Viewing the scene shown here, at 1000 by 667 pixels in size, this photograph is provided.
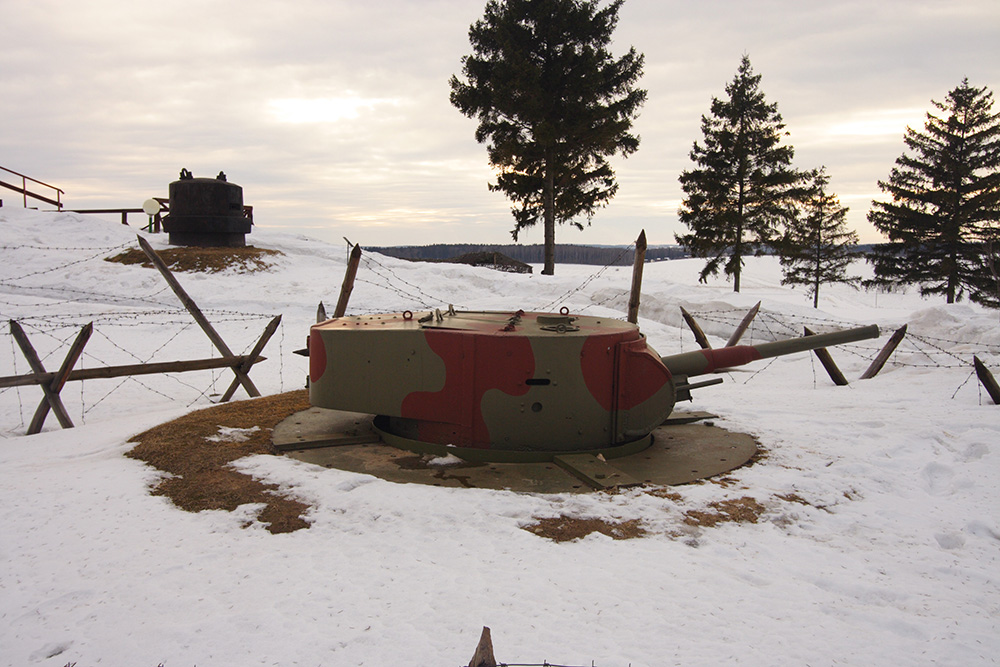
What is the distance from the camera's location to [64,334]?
15812mm

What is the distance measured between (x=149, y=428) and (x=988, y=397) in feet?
38.4

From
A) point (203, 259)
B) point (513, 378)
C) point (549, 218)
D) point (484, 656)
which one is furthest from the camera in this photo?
point (549, 218)

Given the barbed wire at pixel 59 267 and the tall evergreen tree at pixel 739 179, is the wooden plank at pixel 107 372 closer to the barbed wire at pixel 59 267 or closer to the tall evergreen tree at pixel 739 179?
the barbed wire at pixel 59 267

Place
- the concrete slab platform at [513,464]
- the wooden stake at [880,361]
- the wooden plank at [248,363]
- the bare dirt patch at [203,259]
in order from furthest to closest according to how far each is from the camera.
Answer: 1. the bare dirt patch at [203,259]
2. the wooden stake at [880,361]
3. the wooden plank at [248,363]
4. the concrete slab platform at [513,464]

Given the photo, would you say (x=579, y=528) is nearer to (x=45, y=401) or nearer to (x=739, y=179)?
(x=45, y=401)

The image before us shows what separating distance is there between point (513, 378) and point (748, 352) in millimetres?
2574

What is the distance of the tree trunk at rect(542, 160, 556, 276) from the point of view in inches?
A: 1029

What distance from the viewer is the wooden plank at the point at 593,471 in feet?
20.5

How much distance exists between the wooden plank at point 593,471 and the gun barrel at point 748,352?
4.68ft

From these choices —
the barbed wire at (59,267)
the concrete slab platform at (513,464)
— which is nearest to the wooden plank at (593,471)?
the concrete slab platform at (513,464)

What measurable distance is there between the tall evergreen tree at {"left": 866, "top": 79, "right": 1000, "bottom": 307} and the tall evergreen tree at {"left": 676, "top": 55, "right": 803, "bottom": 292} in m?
4.32

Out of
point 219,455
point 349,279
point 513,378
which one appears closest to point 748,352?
point 513,378

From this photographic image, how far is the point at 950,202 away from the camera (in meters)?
27.6

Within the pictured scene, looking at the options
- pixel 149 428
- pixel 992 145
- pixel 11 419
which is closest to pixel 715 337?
pixel 149 428
